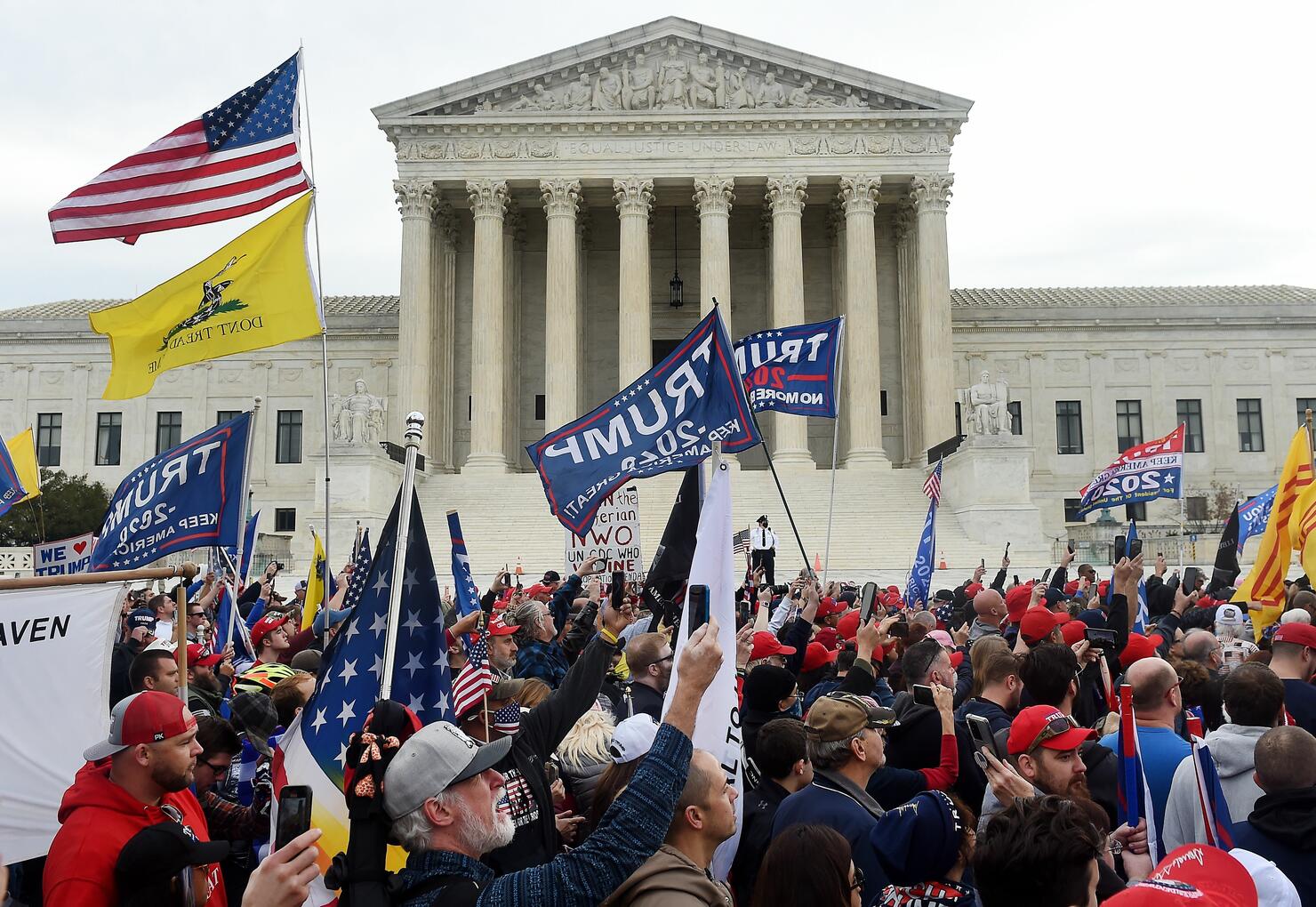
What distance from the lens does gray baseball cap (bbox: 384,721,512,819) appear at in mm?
3383

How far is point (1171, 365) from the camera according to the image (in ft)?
176

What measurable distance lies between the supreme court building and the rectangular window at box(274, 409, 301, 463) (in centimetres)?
14

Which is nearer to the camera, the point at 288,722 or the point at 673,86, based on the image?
the point at 288,722

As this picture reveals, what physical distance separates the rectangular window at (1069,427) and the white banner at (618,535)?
4250 cm

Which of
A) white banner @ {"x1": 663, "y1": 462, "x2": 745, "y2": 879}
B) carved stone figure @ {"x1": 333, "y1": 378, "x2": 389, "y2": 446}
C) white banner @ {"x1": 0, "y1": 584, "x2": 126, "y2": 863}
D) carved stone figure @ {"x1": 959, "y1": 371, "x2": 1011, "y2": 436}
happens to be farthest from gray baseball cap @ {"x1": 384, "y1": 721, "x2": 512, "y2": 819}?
carved stone figure @ {"x1": 959, "y1": 371, "x2": 1011, "y2": 436}

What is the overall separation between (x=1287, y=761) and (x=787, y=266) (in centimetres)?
4085

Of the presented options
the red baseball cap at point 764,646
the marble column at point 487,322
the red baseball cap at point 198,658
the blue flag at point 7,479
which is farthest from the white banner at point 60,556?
the marble column at point 487,322

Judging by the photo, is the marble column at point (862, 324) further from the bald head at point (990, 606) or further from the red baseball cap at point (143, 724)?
the red baseball cap at point (143, 724)

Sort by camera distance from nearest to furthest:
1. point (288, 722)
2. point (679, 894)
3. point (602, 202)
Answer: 1. point (679, 894)
2. point (288, 722)
3. point (602, 202)

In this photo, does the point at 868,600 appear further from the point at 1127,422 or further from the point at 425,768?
the point at 1127,422

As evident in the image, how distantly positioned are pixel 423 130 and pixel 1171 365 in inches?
1315

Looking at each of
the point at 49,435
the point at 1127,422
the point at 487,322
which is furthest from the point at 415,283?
the point at 1127,422

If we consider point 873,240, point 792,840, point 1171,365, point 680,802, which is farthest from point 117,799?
point 1171,365

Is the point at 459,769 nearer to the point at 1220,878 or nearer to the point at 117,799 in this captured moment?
the point at 117,799
